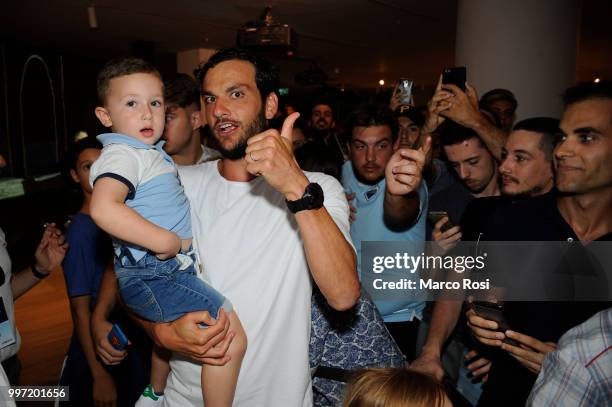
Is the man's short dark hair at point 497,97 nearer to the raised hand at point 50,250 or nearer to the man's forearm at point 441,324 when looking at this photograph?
the man's forearm at point 441,324

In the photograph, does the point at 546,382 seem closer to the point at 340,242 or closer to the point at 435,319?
the point at 340,242

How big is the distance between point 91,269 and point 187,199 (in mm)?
1122

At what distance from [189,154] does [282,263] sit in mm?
1659

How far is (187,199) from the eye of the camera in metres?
1.73

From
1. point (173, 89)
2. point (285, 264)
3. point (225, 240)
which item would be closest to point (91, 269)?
point (173, 89)

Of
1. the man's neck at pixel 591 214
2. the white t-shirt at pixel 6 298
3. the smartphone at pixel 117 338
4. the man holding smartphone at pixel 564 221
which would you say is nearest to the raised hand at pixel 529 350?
the man holding smartphone at pixel 564 221

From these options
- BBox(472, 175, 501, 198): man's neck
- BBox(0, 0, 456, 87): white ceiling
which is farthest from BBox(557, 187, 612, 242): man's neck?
BBox(0, 0, 456, 87): white ceiling

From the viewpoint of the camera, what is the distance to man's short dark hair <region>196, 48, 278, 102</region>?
179 cm

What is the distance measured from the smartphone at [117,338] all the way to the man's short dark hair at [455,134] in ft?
6.57

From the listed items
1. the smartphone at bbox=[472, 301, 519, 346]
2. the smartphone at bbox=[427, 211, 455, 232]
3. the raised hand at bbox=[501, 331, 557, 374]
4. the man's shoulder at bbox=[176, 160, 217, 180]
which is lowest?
the raised hand at bbox=[501, 331, 557, 374]

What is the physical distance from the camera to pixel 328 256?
137 cm

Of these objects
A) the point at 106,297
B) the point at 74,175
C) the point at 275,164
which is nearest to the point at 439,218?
the point at 275,164

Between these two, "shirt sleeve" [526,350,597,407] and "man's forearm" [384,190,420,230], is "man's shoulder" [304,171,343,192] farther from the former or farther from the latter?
"shirt sleeve" [526,350,597,407]

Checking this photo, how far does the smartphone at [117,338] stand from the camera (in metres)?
2.02
